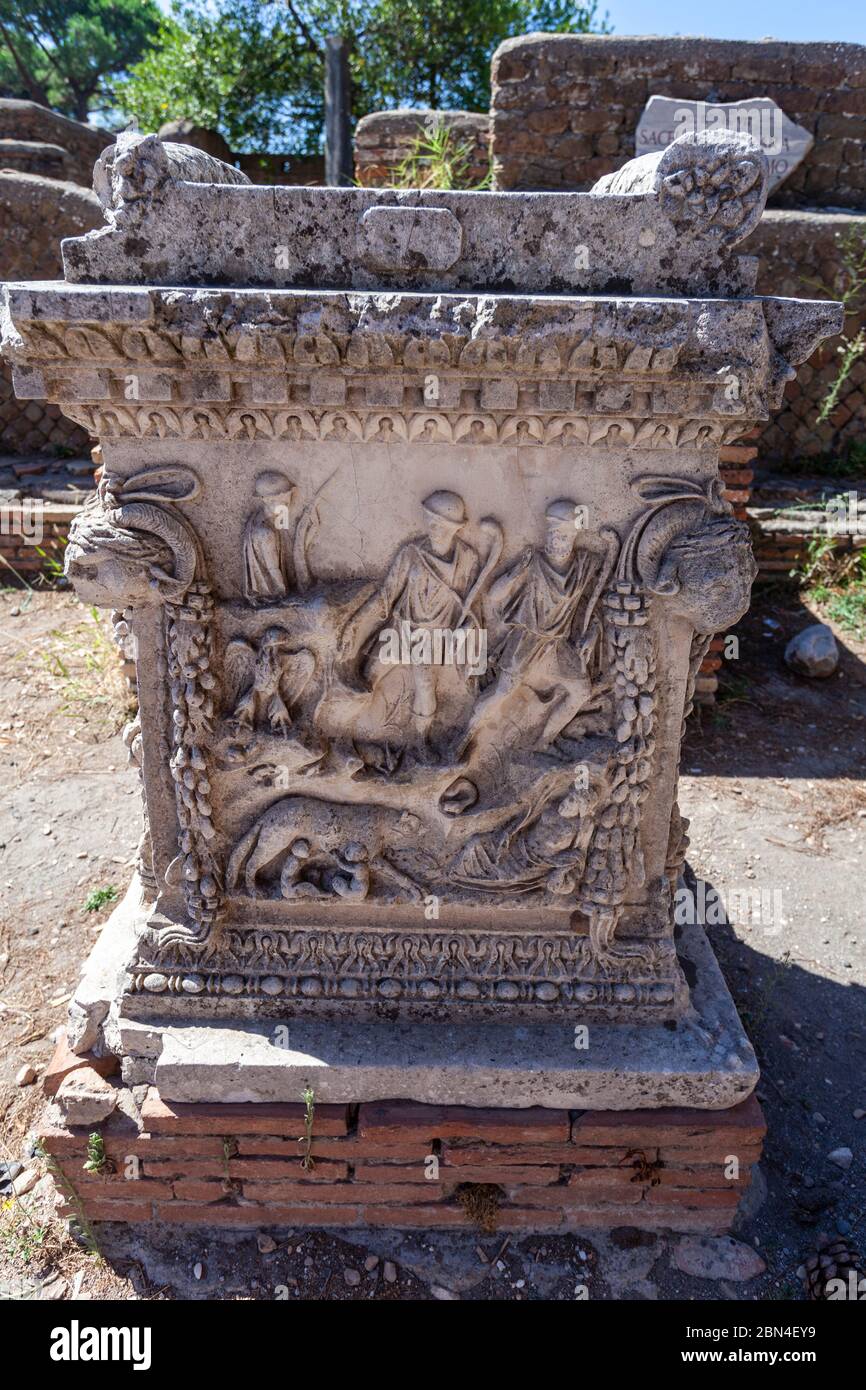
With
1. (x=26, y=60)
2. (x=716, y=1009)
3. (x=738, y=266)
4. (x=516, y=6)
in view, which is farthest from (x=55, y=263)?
(x=26, y=60)

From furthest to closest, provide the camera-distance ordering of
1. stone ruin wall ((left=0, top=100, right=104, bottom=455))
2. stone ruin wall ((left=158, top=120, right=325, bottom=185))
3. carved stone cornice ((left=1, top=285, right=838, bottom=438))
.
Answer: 1. stone ruin wall ((left=158, top=120, right=325, bottom=185))
2. stone ruin wall ((left=0, top=100, right=104, bottom=455))
3. carved stone cornice ((left=1, top=285, right=838, bottom=438))

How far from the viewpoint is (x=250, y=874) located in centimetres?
233

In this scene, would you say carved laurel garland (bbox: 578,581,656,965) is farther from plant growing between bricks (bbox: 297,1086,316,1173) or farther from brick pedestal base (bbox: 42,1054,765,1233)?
plant growing between bricks (bbox: 297,1086,316,1173)

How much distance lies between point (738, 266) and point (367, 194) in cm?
81

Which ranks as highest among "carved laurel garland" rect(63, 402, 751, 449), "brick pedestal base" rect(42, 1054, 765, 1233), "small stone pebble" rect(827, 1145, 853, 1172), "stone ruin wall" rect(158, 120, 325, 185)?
"stone ruin wall" rect(158, 120, 325, 185)

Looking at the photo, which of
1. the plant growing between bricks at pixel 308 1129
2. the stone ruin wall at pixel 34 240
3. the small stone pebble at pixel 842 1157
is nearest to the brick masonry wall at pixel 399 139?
the stone ruin wall at pixel 34 240

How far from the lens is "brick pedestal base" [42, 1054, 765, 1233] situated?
7.48 ft

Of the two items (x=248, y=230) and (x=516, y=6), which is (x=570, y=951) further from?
(x=516, y=6)

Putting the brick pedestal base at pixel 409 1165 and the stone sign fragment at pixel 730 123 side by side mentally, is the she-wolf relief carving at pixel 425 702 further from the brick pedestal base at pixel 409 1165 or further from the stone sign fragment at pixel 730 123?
the stone sign fragment at pixel 730 123

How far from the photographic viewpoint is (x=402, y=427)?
1970 millimetres

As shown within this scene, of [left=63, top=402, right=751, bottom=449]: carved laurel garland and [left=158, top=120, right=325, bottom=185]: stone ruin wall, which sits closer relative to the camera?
[left=63, top=402, right=751, bottom=449]: carved laurel garland

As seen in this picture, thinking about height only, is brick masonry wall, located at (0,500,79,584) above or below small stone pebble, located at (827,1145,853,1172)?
above

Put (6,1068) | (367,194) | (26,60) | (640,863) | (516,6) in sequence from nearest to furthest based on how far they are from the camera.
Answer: (367,194) < (640,863) < (6,1068) < (516,6) < (26,60)

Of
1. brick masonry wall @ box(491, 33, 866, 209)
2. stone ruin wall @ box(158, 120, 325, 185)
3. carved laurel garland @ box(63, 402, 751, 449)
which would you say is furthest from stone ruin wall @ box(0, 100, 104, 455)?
carved laurel garland @ box(63, 402, 751, 449)
